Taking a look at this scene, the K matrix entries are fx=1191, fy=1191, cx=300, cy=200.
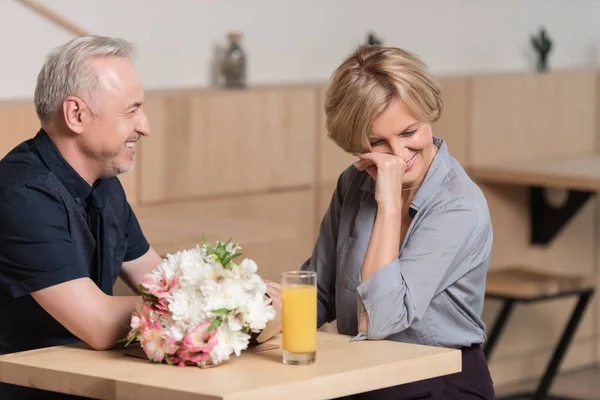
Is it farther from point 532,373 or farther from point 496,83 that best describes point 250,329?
point 532,373

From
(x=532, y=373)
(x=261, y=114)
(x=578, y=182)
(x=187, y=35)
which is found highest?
(x=187, y=35)

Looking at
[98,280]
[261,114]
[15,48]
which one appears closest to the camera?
[98,280]

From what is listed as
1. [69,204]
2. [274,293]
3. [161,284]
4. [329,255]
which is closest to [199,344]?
[161,284]

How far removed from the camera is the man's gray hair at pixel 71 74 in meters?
2.61

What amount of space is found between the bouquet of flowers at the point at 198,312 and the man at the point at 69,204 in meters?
0.18

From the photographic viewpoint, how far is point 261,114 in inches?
172

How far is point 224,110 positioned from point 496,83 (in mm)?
1530

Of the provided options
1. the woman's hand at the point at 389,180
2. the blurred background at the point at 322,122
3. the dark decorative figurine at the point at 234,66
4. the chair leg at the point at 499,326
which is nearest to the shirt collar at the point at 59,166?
the woman's hand at the point at 389,180

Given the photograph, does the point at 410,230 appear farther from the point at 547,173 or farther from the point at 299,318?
the point at 547,173

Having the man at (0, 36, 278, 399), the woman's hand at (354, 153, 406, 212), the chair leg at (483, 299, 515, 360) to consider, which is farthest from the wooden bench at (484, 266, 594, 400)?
the man at (0, 36, 278, 399)

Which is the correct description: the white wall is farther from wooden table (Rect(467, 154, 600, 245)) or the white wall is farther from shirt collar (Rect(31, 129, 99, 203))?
shirt collar (Rect(31, 129, 99, 203))

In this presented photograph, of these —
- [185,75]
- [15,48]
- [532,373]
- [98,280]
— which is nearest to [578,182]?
[532,373]

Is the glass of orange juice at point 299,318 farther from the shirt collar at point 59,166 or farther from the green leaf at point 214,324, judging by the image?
the shirt collar at point 59,166

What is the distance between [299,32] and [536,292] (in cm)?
145
